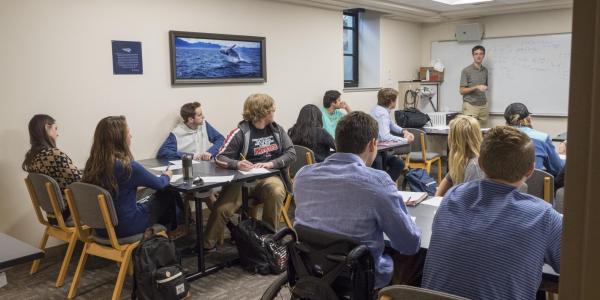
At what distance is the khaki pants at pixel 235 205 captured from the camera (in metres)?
3.82

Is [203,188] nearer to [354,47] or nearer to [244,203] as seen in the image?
[244,203]

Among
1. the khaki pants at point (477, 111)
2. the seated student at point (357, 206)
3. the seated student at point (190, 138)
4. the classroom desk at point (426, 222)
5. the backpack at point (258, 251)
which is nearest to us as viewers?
the classroom desk at point (426, 222)

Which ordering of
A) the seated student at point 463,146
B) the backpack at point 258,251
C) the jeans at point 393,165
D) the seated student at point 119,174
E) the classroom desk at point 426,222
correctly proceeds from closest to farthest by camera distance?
the classroom desk at point 426,222 → the seated student at point 463,146 → the seated student at point 119,174 → the backpack at point 258,251 → the jeans at point 393,165

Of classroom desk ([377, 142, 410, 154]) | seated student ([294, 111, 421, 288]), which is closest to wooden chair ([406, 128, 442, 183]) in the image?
classroom desk ([377, 142, 410, 154])

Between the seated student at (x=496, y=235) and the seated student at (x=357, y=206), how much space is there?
0.23m

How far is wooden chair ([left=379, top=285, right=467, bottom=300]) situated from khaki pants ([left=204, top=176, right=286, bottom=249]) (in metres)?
2.52

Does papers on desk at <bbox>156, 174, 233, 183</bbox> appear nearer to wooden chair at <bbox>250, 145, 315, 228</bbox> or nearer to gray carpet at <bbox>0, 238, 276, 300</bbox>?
gray carpet at <bbox>0, 238, 276, 300</bbox>

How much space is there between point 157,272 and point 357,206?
1542 mm

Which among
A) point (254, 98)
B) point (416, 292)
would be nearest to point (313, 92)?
point (254, 98)

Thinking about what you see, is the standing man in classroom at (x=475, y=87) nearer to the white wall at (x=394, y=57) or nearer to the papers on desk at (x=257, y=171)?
the white wall at (x=394, y=57)

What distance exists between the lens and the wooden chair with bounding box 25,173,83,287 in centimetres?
324

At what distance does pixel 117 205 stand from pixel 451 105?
6631 millimetres

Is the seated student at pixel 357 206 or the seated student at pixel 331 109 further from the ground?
the seated student at pixel 331 109

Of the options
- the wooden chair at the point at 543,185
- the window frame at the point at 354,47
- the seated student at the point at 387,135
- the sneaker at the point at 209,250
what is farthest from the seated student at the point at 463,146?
the window frame at the point at 354,47
